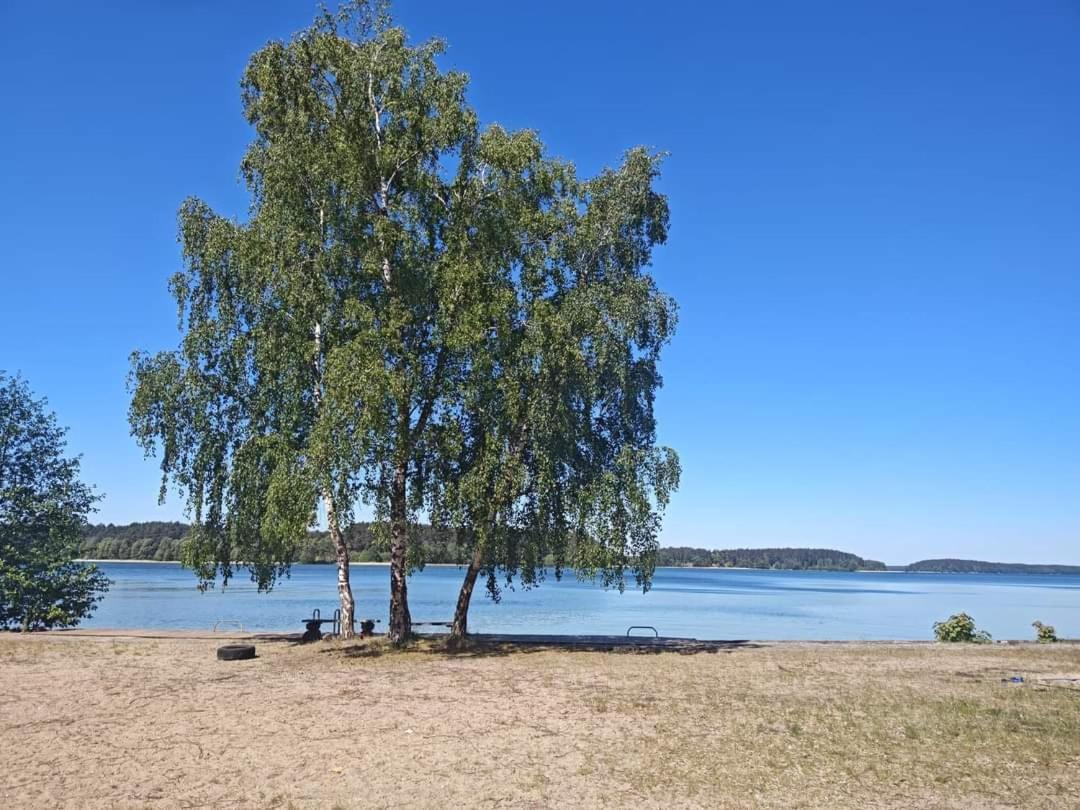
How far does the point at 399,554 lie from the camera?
811 inches

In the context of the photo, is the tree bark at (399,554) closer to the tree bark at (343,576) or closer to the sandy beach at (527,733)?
the tree bark at (343,576)

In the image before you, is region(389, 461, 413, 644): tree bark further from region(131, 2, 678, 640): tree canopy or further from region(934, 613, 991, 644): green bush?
region(934, 613, 991, 644): green bush

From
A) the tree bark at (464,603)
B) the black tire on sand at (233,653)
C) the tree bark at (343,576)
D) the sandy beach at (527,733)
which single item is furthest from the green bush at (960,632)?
A: the black tire on sand at (233,653)

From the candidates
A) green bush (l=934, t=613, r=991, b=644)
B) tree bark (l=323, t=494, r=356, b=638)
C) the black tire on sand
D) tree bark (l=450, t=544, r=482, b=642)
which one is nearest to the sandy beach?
the black tire on sand

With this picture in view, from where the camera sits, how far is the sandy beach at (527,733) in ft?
30.3

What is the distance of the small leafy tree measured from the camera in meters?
24.7

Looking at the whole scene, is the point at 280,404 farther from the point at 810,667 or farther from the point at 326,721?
the point at 810,667

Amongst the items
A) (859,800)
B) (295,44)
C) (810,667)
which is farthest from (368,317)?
(859,800)

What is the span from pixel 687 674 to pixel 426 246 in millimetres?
11594

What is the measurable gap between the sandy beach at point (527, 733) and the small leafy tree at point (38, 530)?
7.16 metres

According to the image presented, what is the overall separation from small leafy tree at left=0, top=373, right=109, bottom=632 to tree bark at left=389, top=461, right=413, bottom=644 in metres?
10.4

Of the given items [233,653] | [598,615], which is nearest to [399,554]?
[233,653]

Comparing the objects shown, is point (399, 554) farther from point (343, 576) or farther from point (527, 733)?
point (527, 733)

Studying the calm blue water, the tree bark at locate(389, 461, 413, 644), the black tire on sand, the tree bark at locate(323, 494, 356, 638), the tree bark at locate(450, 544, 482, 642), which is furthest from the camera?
the calm blue water
